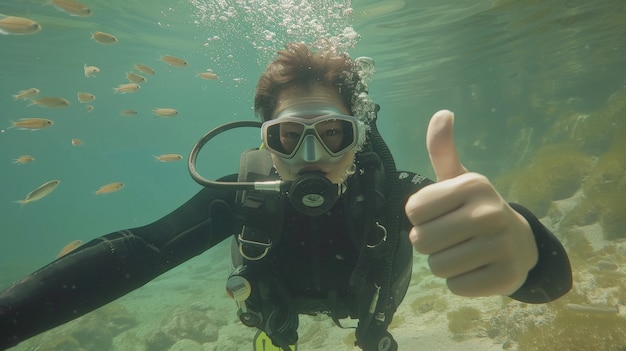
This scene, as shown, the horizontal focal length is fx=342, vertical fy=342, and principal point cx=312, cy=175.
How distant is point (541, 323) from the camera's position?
633cm

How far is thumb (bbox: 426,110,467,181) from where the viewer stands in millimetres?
1447

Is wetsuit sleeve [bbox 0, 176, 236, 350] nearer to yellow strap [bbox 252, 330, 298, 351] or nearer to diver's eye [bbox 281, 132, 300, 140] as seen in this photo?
diver's eye [bbox 281, 132, 300, 140]

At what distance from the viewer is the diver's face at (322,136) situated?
3.21 meters

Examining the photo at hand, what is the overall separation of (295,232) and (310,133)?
102 cm

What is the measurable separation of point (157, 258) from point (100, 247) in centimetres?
48

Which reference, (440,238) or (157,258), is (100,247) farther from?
(440,238)

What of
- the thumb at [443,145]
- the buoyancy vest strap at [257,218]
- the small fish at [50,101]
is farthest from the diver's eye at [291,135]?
the small fish at [50,101]

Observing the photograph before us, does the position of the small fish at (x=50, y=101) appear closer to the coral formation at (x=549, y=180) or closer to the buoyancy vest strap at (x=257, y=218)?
the buoyancy vest strap at (x=257, y=218)

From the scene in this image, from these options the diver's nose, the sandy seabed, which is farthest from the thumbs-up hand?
the sandy seabed

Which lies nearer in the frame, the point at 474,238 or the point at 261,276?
the point at 474,238

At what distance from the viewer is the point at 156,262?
2.95 meters

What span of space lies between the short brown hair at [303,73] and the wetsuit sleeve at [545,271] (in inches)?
80.5

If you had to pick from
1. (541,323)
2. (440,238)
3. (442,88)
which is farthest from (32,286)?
(442,88)

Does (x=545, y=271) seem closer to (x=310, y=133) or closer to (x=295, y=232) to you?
(x=310, y=133)
